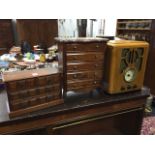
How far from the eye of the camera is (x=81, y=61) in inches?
39.2

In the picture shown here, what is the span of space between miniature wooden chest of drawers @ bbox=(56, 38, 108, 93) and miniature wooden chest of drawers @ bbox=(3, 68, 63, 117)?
8 cm

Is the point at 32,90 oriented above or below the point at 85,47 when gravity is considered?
below

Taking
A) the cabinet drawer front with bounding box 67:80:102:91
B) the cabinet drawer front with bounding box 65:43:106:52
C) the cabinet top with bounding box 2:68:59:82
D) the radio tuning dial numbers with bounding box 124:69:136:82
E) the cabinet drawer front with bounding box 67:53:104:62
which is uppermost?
the cabinet drawer front with bounding box 65:43:106:52

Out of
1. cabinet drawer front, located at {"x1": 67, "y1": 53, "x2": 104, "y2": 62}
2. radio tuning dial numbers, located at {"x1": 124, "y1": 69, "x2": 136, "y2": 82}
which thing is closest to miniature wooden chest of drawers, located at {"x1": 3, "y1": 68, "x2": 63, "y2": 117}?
cabinet drawer front, located at {"x1": 67, "y1": 53, "x2": 104, "y2": 62}

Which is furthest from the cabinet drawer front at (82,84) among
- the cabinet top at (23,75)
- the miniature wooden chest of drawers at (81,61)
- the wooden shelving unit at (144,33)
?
the wooden shelving unit at (144,33)

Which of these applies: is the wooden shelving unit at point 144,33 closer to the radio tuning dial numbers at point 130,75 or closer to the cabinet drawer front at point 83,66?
the radio tuning dial numbers at point 130,75

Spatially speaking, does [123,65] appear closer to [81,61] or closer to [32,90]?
[81,61]

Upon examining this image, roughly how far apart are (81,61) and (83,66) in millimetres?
35

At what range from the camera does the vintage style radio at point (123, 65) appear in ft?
3.37

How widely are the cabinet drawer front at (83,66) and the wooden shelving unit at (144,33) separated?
1.72 m

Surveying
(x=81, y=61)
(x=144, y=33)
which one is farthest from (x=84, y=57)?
(x=144, y=33)

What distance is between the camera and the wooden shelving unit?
2437 millimetres

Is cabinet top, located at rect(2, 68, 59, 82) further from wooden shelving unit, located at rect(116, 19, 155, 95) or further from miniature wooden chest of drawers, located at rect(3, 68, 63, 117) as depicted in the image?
wooden shelving unit, located at rect(116, 19, 155, 95)

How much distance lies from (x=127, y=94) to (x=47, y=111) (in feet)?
1.92
